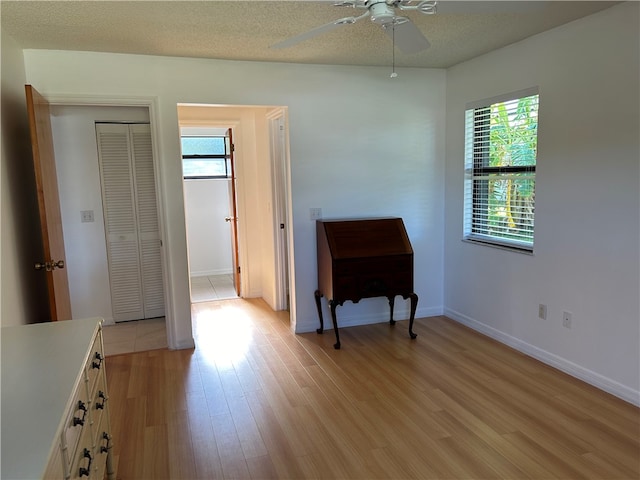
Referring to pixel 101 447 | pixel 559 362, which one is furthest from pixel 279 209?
pixel 101 447

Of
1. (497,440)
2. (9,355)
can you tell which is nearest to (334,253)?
(497,440)

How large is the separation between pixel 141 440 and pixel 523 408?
216 centimetres

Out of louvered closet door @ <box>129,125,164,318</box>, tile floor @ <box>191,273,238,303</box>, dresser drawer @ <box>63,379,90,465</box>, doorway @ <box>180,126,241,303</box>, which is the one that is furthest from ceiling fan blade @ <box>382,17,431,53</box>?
doorway @ <box>180,126,241,303</box>

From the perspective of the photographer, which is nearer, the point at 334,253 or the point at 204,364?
the point at 204,364

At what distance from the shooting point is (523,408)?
2688 mm

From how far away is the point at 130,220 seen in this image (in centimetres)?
445

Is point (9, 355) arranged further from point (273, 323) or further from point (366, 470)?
point (273, 323)

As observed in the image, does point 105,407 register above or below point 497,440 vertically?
above

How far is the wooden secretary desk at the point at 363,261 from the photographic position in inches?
145

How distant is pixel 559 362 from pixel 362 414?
1530 mm

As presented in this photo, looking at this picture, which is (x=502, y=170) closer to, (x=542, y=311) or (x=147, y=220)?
(x=542, y=311)

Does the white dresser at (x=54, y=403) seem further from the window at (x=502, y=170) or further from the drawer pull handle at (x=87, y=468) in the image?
the window at (x=502, y=170)

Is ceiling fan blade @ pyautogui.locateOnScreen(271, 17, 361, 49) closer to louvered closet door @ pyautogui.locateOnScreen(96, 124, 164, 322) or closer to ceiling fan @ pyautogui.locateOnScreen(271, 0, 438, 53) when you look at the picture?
ceiling fan @ pyautogui.locateOnScreen(271, 0, 438, 53)

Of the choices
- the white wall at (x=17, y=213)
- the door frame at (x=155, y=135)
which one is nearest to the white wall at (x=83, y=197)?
the door frame at (x=155, y=135)
